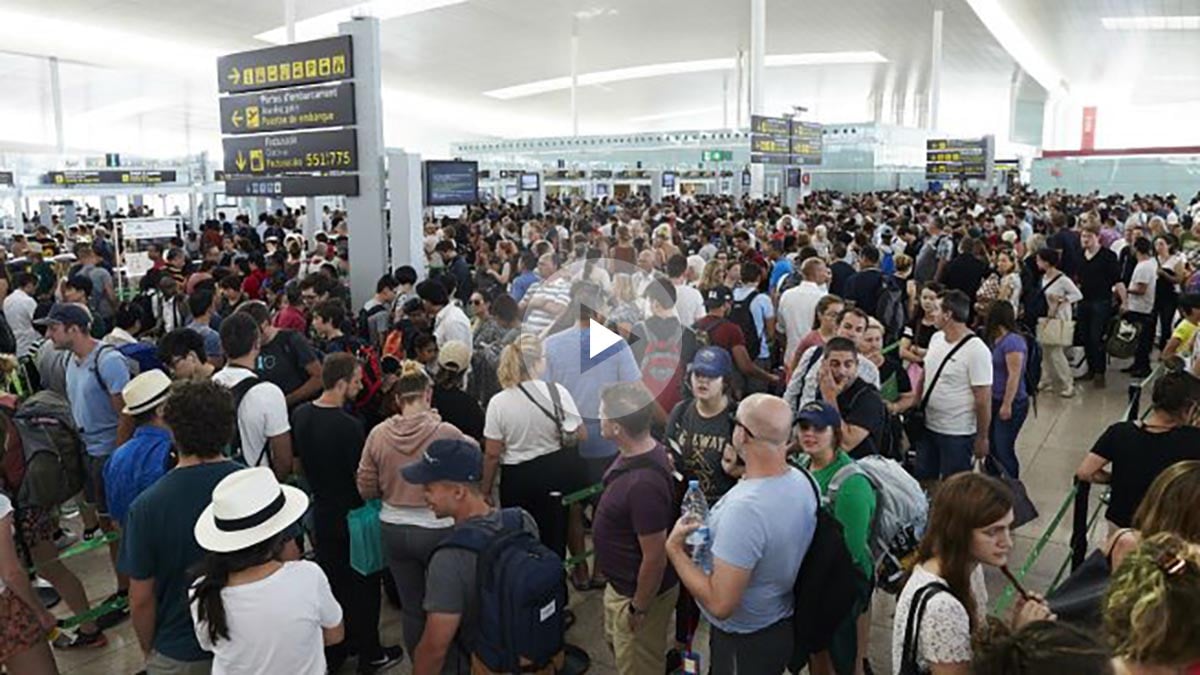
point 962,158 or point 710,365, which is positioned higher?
point 962,158

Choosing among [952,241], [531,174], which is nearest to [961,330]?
[952,241]

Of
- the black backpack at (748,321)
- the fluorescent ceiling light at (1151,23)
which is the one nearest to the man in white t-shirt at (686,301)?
the black backpack at (748,321)

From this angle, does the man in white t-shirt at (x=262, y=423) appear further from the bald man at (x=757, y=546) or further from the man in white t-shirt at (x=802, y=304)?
the man in white t-shirt at (x=802, y=304)

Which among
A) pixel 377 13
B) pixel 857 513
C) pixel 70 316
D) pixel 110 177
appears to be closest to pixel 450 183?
pixel 70 316

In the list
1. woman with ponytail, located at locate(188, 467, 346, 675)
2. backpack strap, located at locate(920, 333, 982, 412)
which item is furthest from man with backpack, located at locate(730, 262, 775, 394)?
woman with ponytail, located at locate(188, 467, 346, 675)

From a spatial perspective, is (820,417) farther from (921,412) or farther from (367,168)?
(367,168)

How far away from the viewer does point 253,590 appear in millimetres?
2471

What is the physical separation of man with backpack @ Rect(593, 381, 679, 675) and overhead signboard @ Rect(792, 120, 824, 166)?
57.2ft

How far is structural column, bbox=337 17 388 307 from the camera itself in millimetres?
8523

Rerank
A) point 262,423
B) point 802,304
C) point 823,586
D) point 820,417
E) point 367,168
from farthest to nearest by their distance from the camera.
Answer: point 367,168
point 802,304
point 262,423
point 820,417
point 823,586

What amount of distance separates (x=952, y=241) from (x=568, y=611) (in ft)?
27.6

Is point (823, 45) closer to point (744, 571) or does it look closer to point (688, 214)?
point (688, 214)

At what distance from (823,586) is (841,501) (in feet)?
1.50

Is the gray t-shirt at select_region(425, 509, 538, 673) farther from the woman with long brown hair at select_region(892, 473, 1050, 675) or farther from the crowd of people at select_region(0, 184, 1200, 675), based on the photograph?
the woman with long brown hair at select_region(892, 473, 1050, 675)
